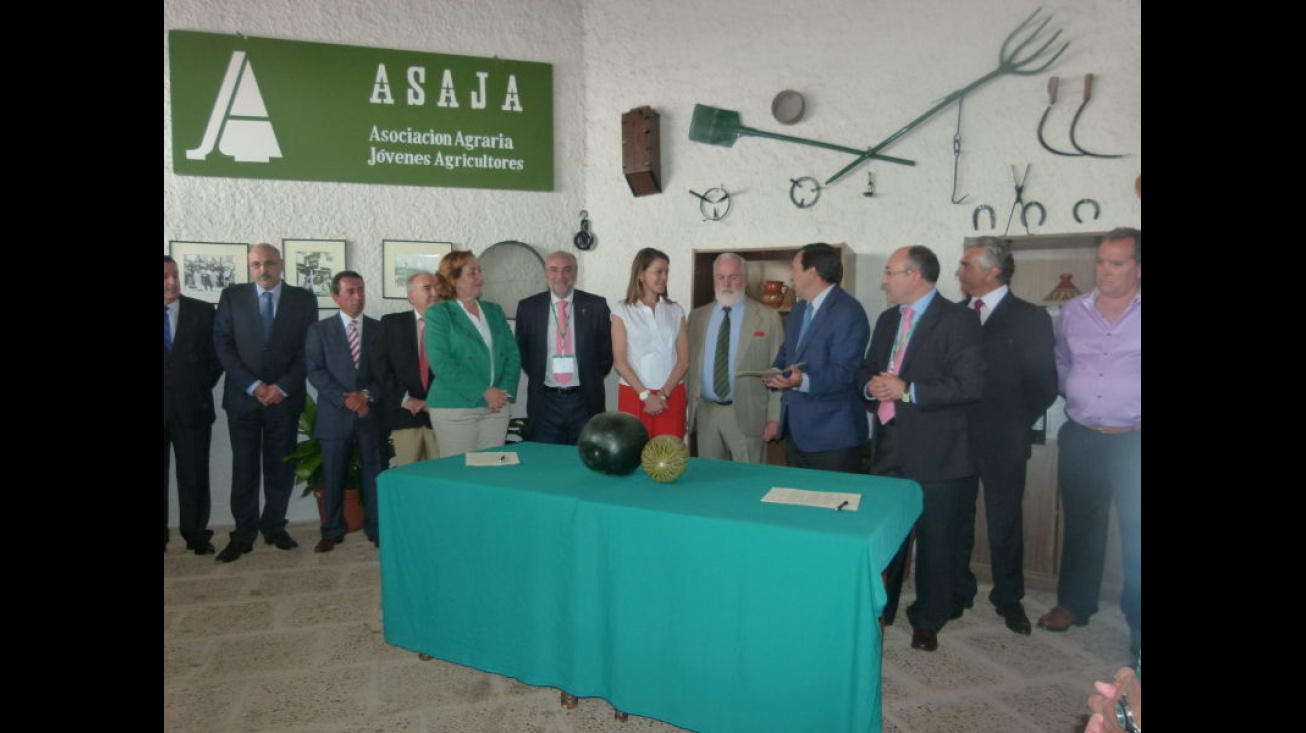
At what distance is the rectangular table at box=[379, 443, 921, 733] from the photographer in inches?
74.6

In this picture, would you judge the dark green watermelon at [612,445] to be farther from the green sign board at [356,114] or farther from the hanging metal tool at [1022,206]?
the green sign board at [356,114]

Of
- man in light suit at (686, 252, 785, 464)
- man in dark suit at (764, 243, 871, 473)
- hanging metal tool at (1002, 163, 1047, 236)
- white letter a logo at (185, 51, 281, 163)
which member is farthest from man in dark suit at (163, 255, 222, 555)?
hanging metal tool at (1002, 163, 1047, 236)

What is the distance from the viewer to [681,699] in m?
2.12

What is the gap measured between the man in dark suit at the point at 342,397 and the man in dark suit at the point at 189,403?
587 millimetres

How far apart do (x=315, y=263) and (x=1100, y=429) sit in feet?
15.2

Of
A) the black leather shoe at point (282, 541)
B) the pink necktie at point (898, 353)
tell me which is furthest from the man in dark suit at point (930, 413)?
the black leather shoe at point (282, 541)

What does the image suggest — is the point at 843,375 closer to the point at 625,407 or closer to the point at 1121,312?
the point at 1121,312

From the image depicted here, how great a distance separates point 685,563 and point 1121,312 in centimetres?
205

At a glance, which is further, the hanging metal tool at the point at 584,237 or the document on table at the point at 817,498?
the hanging metal tool at the point at 584,237

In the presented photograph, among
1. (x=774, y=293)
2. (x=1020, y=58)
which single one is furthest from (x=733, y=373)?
(x=1020, y=58)

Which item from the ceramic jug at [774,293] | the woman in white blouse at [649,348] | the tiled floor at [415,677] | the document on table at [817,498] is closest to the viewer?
the document on table at [817,498]

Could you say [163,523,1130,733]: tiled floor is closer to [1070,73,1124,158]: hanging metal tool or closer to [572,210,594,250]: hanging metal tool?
[1070,73,1124,158]: hanging metal tool

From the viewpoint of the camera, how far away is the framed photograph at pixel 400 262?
5102 mm
